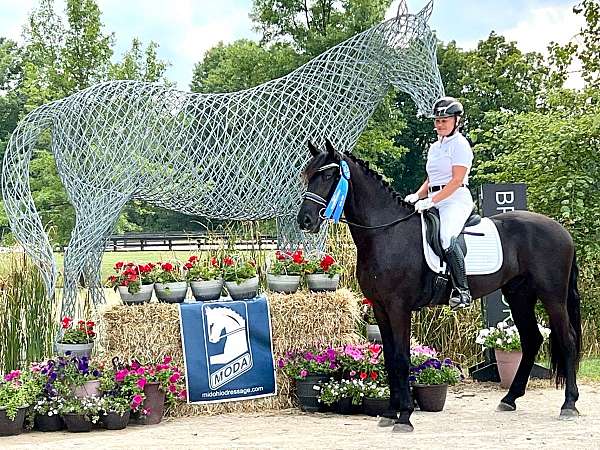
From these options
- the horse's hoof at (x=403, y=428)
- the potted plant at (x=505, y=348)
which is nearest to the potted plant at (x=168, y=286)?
the horse's hoof at (x=403, y=428)

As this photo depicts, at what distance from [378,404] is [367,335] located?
1.16 metres

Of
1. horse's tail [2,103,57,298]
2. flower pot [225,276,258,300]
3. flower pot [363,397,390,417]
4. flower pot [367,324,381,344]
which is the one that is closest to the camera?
flower pot [363,397,390,417]

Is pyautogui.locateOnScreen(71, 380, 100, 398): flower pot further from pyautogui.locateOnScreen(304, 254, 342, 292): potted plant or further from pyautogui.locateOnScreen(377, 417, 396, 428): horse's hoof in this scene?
pyautogui.locateOnScreen(377, 417, 396, 428): horse's hoof

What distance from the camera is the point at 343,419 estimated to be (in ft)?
19.5

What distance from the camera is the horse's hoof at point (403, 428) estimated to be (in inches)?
210

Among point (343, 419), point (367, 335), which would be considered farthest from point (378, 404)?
point (367, 335)

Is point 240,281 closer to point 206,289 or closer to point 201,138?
point 206,289

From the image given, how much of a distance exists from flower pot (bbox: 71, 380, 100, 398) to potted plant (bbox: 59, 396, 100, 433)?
2.3 inches

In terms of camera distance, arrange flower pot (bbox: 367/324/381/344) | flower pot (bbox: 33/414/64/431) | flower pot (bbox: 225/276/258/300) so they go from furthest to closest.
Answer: flower pot (bbox: 367/324/381/344)
flower pot (bbox: 225/276/258/300)
flower pot (bbox: 33/414/64/431)

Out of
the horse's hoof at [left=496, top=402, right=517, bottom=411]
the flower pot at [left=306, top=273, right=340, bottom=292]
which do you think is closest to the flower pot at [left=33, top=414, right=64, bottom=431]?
the flower pot at [left=306, top=273, right=340, bottom=292]

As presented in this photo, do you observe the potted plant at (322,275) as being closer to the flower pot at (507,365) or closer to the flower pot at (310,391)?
the flower pot at (310,391)

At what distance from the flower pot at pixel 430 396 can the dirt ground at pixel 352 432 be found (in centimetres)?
9

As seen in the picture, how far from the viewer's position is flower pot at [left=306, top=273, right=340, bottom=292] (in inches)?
257

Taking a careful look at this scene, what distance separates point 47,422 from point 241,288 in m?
1.81
